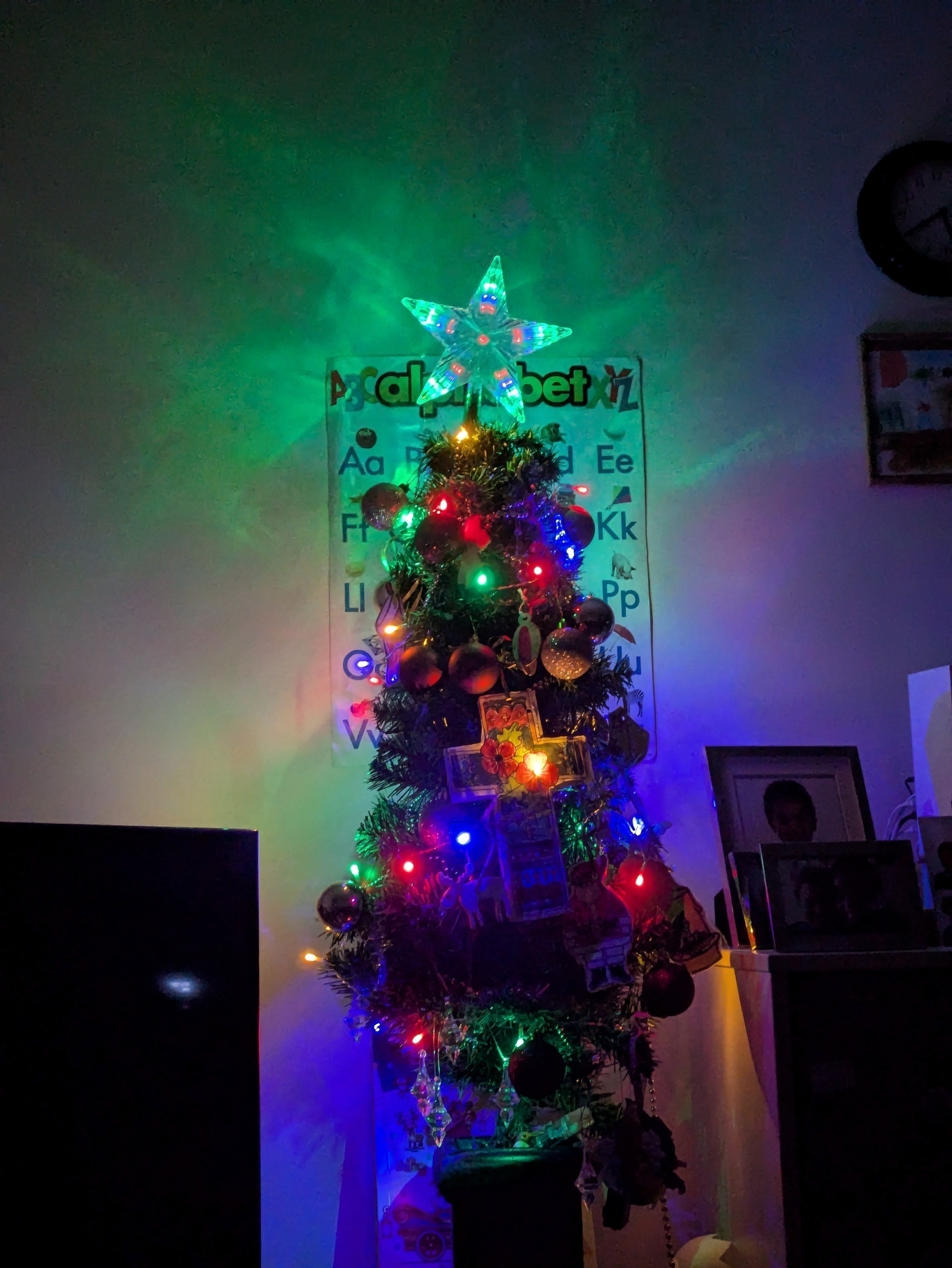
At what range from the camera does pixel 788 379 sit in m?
2.41

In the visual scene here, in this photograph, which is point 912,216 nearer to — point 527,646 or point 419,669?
point 527,646

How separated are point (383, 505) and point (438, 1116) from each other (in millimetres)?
1057

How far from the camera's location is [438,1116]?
176cm

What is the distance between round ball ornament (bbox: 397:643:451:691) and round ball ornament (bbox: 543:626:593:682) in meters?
0.18

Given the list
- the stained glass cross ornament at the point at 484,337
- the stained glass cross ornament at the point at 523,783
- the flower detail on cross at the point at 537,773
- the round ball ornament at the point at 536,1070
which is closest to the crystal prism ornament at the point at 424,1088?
the round ball ornament at the point at 536,1070

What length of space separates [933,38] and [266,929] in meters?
2.46

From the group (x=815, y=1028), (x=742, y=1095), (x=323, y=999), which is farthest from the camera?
(x=323, y=999)

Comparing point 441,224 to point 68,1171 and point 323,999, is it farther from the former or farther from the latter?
point 68,1171

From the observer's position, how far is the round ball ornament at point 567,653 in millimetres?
1745

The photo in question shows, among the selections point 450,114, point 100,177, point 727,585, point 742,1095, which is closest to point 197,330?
point 100,177

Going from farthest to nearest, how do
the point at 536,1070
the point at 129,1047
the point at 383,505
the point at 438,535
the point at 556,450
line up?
the point at 556,450 → the point at 383,505 → the point at 438,535 → the point at 536,1070 → the point at 129,1047

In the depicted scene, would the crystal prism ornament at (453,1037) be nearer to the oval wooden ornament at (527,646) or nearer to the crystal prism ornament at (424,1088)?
the crystal prism ornament at (424,1088)

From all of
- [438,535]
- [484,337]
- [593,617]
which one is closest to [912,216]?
[484,337]

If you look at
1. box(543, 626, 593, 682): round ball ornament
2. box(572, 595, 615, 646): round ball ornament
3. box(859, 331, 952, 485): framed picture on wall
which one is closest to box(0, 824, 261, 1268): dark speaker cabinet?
box(543, 626, 593, 682): round ball ornament
